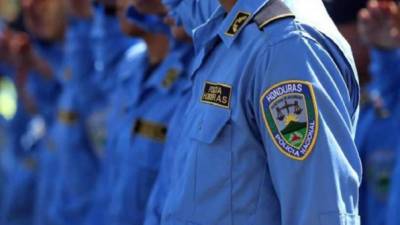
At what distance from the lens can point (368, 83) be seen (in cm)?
472

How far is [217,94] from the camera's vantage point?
95.3 inches

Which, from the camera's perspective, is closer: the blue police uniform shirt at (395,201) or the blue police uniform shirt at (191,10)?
the blue police uniform shirt at (191,10)

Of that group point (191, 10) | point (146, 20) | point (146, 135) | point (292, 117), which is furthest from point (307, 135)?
point (146, 20)

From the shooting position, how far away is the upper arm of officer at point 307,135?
2244 mm

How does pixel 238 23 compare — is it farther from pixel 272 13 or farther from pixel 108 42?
pixel 108 42

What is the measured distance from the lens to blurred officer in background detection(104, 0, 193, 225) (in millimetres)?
4426

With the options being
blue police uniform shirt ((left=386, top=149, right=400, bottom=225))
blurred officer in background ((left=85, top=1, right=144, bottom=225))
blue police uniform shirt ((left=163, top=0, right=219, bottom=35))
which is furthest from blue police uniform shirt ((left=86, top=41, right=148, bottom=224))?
blue police uniform shirt ((left=163, top=0, right=219, bottom=35))

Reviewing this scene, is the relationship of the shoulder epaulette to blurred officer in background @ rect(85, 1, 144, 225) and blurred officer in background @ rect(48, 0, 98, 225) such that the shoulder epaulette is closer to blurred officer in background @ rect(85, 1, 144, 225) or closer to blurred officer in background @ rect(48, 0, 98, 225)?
blurred officer in background @ rect(85, 1, 144, 225)

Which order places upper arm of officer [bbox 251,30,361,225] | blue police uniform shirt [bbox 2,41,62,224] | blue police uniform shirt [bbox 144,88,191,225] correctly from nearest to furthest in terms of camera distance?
1. upper arm of officer [bbox 251,30,361,225]
2. blue police uniform shirt [bbox 144,88,191,225]
3. blue police uniform shirt [bbox 2,41,62,224]

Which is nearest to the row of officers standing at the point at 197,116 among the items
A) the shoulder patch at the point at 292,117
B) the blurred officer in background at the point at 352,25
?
the shoulder patch at the point at 292,117

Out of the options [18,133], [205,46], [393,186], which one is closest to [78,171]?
[18,133]

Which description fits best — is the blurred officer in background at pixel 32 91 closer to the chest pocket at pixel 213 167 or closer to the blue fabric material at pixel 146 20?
the blue fabric material at pixel 146 20

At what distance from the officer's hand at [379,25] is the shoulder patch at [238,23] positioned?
1.83m

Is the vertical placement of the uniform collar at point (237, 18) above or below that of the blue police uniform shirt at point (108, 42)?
above
